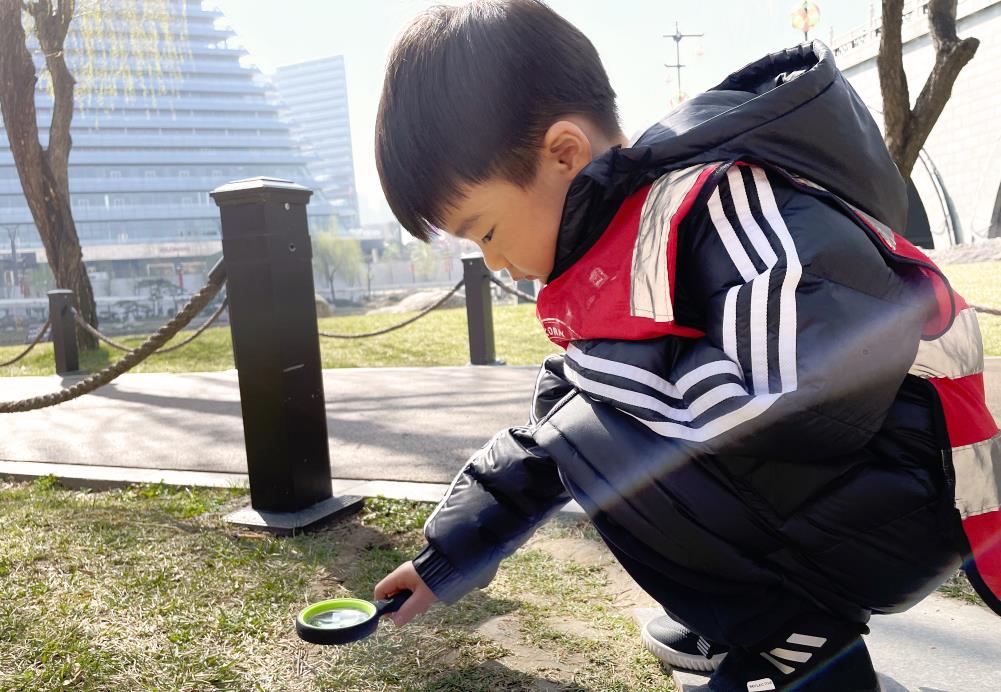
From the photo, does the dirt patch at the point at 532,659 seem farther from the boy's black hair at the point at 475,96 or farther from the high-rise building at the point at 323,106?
the high-rise building at the point at 323,106

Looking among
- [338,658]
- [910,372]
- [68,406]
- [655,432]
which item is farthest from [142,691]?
[68,406]

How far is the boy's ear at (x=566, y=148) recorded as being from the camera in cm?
126

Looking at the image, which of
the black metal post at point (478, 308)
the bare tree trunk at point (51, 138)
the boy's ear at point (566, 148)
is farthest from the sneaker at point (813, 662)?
the bare tree trunk at point (51, 138)

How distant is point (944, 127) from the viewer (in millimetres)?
17344

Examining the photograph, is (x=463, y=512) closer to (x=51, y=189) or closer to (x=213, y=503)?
(x=213, y=503)

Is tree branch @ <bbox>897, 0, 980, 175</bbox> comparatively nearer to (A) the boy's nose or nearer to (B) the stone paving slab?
(B) the stone paving slab

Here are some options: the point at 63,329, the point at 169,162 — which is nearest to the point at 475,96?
the point at 63,329

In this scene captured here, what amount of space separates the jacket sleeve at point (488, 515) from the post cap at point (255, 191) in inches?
51.6

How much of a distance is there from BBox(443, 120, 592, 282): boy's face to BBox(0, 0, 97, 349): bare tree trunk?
9.39 meters

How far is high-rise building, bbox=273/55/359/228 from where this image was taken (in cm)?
13675

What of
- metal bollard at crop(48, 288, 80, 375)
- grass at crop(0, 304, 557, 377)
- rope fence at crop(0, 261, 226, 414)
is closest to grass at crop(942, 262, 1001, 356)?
grass at crop(0, 304, 557, 377)

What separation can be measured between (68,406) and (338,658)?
176 inches

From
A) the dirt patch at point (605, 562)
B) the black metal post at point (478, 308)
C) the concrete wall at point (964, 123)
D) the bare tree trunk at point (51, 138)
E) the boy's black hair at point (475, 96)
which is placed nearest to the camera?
the boy's black hair at point (475, 96)

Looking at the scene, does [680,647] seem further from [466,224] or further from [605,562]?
[466,224]
